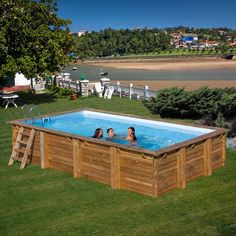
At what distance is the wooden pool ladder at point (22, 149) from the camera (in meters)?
11.1

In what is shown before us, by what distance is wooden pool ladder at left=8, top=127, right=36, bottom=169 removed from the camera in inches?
437

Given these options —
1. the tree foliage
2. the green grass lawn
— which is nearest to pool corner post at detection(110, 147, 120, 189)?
the green grass lawn

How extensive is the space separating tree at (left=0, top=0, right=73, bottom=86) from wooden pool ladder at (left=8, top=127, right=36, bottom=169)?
11.1 m

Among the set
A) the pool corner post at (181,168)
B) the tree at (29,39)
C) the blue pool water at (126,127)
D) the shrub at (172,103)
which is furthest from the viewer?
the tree at (29,39)

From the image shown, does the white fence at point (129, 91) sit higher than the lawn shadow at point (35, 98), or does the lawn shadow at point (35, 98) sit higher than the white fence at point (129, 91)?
the white fence at point (129, 91)

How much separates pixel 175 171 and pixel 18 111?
1413 cm

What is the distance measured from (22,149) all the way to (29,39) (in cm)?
1329

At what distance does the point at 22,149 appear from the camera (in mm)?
11672

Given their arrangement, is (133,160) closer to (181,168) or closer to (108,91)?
(181,168)

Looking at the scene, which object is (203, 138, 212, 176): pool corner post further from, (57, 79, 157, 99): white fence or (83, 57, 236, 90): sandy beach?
(83, 57, 236, 90): sandy beach

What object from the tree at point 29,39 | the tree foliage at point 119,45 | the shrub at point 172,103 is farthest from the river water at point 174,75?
the tree foliage at point 119,45

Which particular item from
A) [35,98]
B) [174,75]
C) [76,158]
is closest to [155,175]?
[76,158]

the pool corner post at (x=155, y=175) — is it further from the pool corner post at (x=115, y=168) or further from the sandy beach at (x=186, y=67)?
the sandy beach at (x=186, y=67)

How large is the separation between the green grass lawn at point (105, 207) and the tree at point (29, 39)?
12670 millimetres
